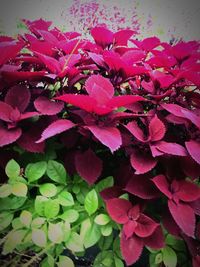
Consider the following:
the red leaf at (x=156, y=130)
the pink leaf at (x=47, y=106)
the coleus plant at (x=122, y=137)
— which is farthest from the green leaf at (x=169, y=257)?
the pink leaf at (x=47, y=106)

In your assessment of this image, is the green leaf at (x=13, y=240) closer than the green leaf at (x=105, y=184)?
Yes

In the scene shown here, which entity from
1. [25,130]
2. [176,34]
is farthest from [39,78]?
[176,34]

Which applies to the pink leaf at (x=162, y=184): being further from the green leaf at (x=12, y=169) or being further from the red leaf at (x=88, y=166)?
the green leaf at (x=12, y=169)

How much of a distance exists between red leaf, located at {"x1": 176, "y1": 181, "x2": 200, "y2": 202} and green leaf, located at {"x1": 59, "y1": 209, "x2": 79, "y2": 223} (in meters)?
0.19

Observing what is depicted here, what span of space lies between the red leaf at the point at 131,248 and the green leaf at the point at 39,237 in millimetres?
133

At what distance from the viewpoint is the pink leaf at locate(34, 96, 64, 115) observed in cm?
60

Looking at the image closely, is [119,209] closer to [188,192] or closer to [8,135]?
[188,192]

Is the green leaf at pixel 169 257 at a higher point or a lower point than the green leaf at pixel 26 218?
lower

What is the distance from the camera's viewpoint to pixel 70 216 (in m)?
0.58

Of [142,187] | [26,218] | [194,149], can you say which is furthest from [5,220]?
[194,149]

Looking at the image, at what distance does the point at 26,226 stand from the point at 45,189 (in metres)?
0.08

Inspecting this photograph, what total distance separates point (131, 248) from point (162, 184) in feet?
0.41

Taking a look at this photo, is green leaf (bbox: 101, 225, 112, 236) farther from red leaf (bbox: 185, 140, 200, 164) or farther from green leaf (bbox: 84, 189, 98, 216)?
red leaf (bbox: 185, 140, 200, 164)

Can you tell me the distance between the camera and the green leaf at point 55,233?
1.78ft
